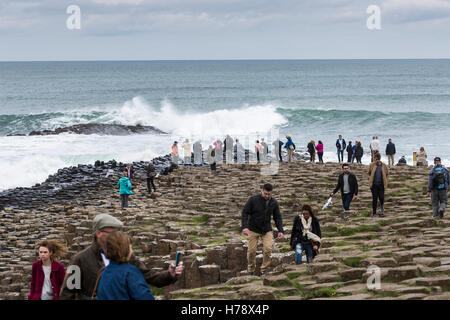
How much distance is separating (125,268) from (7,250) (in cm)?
1350

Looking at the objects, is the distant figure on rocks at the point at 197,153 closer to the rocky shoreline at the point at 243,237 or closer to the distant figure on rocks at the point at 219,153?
the distant figure on rocks at the point at 219,153

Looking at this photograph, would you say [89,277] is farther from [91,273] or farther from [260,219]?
[260,219]

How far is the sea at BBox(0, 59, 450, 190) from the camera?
1708 inches

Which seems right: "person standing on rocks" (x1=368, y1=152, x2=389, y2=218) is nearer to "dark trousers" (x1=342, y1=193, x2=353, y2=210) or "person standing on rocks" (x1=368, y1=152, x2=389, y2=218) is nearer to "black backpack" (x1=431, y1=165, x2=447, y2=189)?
"dark trousers" (x1=342, y1=193, x2=353, y2=210)

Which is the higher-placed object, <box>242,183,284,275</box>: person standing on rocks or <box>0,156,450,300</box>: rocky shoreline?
<box>242,183,284,275</box>: person standing on rocks

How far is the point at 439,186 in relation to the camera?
15.3 meters

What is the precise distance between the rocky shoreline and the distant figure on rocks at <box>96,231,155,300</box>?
3.42m

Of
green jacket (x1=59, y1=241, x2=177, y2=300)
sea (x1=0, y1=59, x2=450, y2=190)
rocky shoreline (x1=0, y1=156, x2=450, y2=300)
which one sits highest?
sea (x1=0, y1=59, x2=450, y2=190)

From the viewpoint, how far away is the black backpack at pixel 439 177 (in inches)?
603

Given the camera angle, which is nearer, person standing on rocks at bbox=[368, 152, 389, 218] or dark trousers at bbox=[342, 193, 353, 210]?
person standing on rocks at bbox=[368, 152, 389, 218]

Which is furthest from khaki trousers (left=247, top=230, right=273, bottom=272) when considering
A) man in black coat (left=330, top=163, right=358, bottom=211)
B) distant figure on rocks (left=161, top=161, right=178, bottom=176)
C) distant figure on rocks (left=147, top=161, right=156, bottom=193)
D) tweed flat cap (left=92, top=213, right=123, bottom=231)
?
distant figure on rocks (left=161, top=161, right=178, bottom=176)

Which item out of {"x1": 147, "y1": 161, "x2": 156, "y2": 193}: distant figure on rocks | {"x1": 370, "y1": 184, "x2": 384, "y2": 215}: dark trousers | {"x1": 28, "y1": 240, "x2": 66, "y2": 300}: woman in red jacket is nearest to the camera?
{"x1": 28, "y1": 240, "x2": 66, "y2": 300}: woman in red jacket

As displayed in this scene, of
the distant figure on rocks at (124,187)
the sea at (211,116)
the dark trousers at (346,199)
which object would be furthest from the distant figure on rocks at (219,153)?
the dark trousers at (346,199)

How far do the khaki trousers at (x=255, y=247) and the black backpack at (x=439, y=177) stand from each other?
18.5ft
